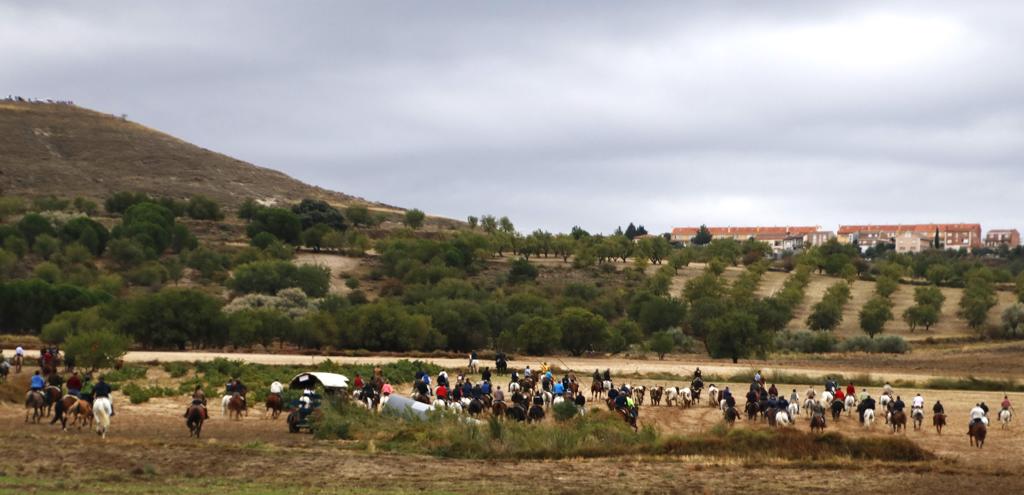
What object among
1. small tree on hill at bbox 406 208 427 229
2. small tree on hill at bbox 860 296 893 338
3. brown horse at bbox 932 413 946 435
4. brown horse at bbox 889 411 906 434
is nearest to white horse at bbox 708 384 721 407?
brown horse at bbox 889 411 906 434

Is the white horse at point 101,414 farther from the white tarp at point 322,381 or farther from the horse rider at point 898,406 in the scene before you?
the horse rider at point 898,406

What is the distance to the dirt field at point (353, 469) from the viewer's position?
21.5 m

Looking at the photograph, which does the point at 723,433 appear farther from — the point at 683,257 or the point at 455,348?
the point at 683,257

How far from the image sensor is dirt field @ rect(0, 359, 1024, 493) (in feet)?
70.6

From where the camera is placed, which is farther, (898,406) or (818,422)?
(898,406)

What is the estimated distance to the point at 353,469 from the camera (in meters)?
24.2

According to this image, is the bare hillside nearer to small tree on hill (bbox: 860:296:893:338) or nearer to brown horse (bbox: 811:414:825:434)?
small tree on hill (bbox: 860:296:893:338)

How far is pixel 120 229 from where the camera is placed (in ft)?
353

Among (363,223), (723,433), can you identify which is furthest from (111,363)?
(363,223)

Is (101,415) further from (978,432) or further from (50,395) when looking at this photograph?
(978,432)

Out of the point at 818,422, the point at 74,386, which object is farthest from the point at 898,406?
the point at 74,386

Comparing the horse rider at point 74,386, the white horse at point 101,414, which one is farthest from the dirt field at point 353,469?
the horse rider at point 74,386

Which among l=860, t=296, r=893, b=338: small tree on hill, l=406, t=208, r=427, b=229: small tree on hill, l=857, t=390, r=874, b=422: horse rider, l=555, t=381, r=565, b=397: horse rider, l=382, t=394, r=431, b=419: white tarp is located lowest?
l=382, t=394, r=431, b=419: white tarp

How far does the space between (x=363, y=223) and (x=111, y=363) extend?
99.8 metres
